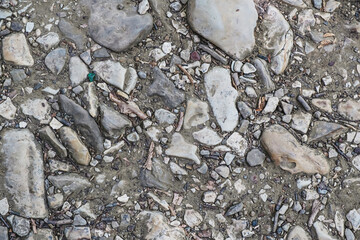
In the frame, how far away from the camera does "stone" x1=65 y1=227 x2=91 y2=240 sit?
284 cm

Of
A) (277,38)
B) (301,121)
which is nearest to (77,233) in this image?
(301,121)

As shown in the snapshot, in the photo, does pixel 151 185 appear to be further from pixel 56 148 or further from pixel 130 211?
pixel 56 148

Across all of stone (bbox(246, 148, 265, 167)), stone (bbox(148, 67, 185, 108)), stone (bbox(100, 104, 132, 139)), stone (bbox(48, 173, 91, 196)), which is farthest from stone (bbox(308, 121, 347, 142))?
stone (bbox(48, 173, 91, 196))

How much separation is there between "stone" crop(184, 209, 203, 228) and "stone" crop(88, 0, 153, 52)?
4.06 feet

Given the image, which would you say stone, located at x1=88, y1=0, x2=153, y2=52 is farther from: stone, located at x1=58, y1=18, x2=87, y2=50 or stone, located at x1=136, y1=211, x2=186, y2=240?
stone, located at x1=136, y1=211, x2=186, y2=240

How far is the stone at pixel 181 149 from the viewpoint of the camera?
3.02m

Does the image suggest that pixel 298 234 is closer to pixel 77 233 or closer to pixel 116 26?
pixel 77 233

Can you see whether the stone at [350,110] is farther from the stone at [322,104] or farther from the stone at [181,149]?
the stone at [181,149]

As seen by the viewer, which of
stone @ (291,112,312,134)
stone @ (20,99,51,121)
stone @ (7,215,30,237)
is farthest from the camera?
stone @ (291,112,312,134)

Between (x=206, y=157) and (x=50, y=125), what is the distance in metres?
1.09

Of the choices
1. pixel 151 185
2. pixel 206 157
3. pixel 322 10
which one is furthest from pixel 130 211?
pixel 322 10

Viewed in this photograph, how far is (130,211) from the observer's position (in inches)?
115

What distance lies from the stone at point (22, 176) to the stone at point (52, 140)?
10 centimetres

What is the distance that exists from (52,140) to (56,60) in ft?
1.86
